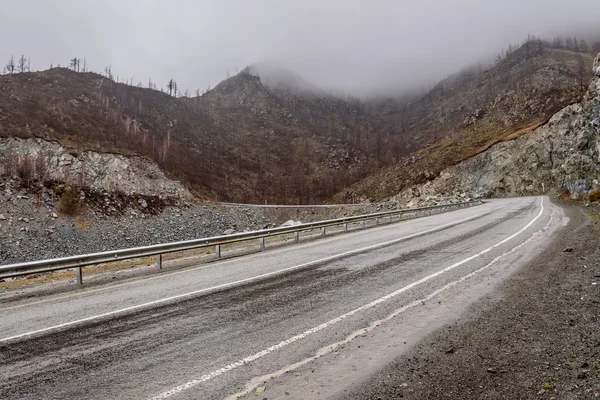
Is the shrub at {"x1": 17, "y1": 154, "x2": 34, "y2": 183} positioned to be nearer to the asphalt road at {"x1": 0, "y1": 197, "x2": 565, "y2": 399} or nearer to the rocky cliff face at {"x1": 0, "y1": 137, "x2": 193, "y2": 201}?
the rocky cliff face at {"x1": 0, "y1": 137, "x2": 193, "y2": 201}

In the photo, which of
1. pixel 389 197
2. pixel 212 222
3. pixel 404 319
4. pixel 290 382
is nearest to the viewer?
pixel 290 382

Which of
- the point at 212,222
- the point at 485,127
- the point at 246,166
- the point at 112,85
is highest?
the point at 112,85

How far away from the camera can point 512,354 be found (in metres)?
3.96

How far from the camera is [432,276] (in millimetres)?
7742

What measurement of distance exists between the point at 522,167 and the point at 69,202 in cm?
7074

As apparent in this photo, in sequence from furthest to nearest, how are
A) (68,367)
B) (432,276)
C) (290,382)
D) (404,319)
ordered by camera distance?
(432,276) → (404,319) → (68,367) → (290,382)

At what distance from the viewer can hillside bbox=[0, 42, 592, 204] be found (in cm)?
5731

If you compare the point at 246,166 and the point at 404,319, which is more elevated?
the point at 246,166

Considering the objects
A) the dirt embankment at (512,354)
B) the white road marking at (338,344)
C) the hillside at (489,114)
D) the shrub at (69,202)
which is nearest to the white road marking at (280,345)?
the white road marking at (338,344)

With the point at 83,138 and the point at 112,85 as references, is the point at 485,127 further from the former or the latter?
the point at 112,85

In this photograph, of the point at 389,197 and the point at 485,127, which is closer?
the point at 389,197

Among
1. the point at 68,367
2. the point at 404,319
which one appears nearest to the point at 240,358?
the point at 68,367

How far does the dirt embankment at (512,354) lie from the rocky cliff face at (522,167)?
52.0m

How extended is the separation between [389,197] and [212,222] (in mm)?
43898
